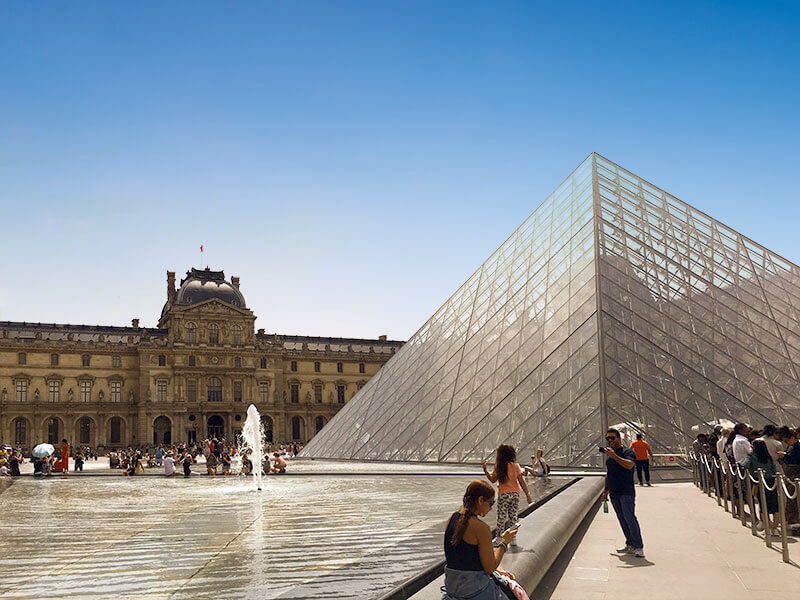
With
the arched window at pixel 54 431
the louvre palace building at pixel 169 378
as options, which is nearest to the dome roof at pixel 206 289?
the louvre palace building at pixel 169 378

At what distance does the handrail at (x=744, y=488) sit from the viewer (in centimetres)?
714

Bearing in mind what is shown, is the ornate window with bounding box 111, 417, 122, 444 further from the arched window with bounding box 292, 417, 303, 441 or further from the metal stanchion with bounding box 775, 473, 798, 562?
the metal stanchion with bounding box 775, 473, 798, 562

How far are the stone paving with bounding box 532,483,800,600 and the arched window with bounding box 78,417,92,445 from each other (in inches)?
2524

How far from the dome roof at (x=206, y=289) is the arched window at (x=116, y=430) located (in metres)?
11.7

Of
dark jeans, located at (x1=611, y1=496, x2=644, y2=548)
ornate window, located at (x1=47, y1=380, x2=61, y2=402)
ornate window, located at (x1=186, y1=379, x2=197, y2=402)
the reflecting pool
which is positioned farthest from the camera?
ornate window, located at (x1=186, y1=379, x2=197, y2=402)

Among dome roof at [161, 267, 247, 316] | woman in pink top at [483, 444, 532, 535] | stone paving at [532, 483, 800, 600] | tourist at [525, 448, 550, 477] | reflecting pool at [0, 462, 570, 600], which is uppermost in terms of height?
dome roof at [161, 267, 247, 316]

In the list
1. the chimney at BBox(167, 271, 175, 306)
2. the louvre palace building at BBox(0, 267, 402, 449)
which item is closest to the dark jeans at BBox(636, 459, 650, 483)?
the louvre palace building at BBox(0, 267, 402, 449)

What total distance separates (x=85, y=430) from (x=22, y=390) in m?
5.94

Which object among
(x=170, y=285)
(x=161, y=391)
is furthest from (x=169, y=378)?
(x=170, y=285)

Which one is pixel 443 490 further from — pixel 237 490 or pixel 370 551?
pixel 370 551

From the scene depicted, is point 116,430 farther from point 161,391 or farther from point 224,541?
point 224,541

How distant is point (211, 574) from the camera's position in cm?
587

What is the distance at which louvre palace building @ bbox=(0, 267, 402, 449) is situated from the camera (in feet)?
215

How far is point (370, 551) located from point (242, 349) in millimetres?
66780
